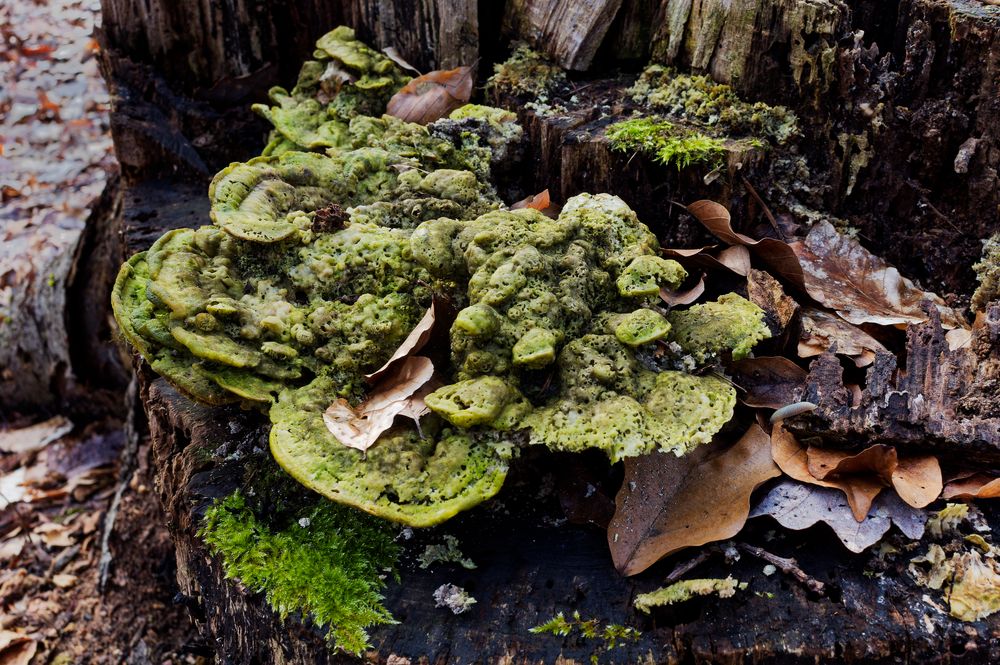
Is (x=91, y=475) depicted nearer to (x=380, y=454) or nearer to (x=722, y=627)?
(x=380, y=454)

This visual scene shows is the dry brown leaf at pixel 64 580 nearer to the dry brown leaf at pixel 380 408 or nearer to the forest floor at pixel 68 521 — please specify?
the forest floor at pixel 68 521

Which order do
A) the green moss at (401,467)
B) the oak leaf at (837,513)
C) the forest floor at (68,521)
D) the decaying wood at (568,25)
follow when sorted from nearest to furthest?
the green moss at (401,467), the oak leaf at (837,513), the decaying wood at (568,25), the forest floor at (68,521)

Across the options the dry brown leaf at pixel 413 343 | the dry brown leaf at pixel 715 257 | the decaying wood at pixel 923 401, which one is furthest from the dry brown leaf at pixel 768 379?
the dry brown leaf at pixel 413 343

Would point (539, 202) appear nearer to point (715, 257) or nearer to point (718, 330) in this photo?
point (715, 257)

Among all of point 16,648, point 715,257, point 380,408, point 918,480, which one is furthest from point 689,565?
point 16,648

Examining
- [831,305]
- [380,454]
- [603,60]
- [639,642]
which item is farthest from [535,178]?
[639,642]

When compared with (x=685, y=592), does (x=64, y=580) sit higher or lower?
lower

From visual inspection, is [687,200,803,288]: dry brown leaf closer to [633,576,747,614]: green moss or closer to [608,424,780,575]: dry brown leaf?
[608,424,780,575]: dry brown leaf
